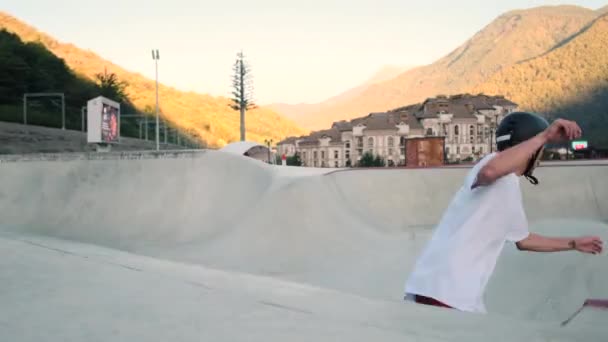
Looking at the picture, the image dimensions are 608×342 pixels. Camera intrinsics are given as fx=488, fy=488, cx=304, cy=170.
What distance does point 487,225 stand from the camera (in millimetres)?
2309

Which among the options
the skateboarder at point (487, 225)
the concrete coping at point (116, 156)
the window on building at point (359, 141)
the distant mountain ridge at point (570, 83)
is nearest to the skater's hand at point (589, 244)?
the skateboarder at point (487, 225)

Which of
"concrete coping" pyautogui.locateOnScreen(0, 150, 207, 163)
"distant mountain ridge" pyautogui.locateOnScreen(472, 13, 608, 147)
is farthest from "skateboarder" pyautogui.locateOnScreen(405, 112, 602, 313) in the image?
"distant mountain ridge" pyautogui.locateOnScreen(472, 13, 608, 147)

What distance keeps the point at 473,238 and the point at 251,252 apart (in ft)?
41.8

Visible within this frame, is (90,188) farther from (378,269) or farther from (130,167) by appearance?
(378,269)

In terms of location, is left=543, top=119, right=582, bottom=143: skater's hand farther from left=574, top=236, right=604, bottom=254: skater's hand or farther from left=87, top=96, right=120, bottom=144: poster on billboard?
left=87, top=96, right=120, bottom=144: poster on billboard

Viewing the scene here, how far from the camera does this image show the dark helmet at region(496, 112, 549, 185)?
225cm

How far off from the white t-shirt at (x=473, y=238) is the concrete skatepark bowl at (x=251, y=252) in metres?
0.20

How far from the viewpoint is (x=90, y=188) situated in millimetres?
18062

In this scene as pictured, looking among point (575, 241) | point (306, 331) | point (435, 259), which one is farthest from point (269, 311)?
point (575, 241)

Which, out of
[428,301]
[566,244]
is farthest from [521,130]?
[428,301]

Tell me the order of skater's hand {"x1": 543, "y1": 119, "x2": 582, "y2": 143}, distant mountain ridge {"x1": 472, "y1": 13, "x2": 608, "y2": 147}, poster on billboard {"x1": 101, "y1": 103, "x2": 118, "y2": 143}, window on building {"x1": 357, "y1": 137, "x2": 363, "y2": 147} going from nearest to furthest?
skater's hand {"x1": 543, "y1": 119, "x2": 582, "y2": 143}
poster on billboard {"x1": 101, "y1": 103, "x2": 118, "y2": 143}
window on building {"x1": 357, "y1": 137, "x2": 363, "y2": 147}
distant mountain ridge {"x1": 472, "y1": 13, "x2": 608, "y2": 147}

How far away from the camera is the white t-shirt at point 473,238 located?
2258 millimetres

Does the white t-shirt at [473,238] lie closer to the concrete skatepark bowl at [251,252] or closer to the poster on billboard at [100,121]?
the concrete skatepark bowl at [251,252]

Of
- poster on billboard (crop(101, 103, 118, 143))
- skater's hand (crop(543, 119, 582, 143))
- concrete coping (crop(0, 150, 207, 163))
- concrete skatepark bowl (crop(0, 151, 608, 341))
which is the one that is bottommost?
concrete skatepark bowl (crop(0, 151, 608, 341))
